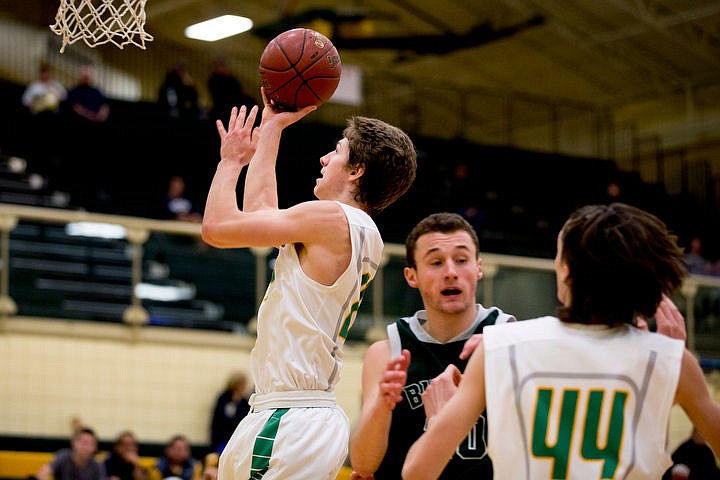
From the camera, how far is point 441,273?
14.8 feet

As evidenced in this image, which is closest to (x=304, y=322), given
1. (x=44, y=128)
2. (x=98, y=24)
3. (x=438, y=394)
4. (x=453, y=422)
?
(x=438, y=394)

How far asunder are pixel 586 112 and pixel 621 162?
1391mm

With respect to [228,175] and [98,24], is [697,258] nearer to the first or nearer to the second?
[98,24]

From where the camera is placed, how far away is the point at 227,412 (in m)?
11.6

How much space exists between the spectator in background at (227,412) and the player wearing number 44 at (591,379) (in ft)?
29.0

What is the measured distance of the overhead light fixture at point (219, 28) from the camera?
2147 centimetres

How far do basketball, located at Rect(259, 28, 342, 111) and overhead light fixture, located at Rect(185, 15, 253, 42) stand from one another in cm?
1662

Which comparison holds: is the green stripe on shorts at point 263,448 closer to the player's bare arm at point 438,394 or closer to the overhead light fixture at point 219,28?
the player's bare arm at point 438,394

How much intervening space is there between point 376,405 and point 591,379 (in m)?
0.87

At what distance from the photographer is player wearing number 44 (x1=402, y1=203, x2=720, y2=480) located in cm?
275

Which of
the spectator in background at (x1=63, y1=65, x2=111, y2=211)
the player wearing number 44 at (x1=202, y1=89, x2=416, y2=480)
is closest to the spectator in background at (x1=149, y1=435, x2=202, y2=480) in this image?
the spectator in background at (x1=63, y1=65, x2=111, y2=211)

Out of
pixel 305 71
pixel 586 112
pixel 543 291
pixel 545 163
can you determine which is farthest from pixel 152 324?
pixel 586 112

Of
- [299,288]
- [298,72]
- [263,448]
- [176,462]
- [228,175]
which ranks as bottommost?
[176,462]

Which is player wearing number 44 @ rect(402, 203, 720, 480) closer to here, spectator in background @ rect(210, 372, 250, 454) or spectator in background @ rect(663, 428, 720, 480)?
spectator in background @ rect(210, 372, 250, 454)
